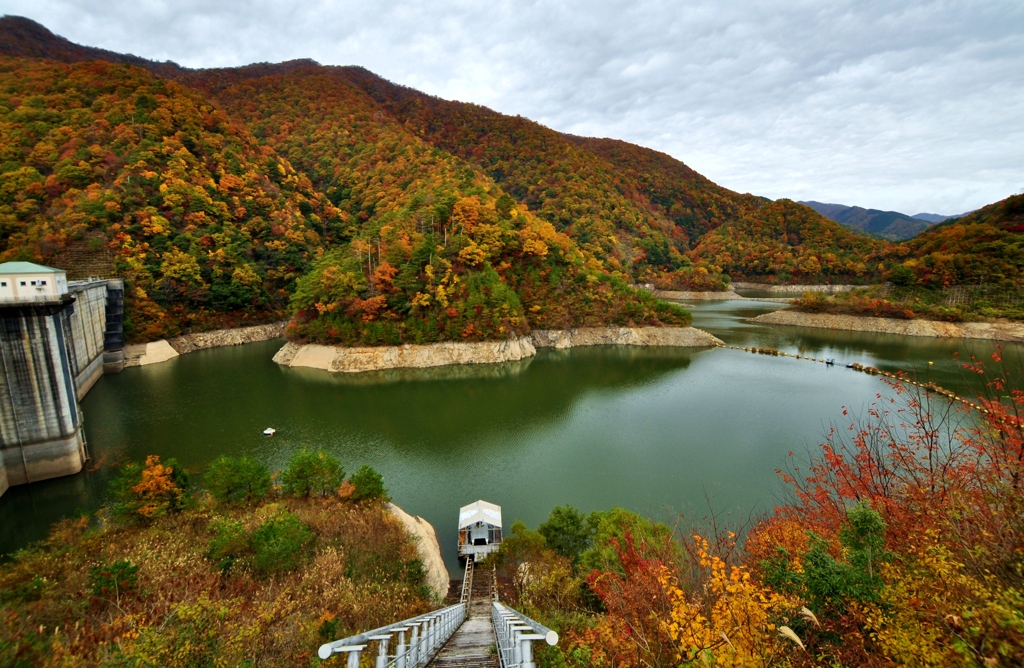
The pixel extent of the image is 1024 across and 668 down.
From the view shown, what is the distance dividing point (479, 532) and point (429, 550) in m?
1.86

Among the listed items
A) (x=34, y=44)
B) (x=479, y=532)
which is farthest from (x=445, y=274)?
(x=34, y=44)

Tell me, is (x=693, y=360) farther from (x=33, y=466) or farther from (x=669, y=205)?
(x=669, y=205)

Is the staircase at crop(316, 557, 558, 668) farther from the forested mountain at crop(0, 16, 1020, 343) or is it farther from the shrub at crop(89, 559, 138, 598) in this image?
the forested mountain at crop(0, 16, 1020, 343)

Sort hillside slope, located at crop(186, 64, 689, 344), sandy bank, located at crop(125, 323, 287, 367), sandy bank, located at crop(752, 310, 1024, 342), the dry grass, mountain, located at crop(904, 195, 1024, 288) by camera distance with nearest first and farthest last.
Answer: the dry grass < sandy bank, located at crop(125, 323, 287, 367) < hillside slope, located at crop(186, 64, 689, 344) < sandy bank, located at crop(752, 310, 1024, 342) < mountain, located at crop(904, 195, 1024, 288)

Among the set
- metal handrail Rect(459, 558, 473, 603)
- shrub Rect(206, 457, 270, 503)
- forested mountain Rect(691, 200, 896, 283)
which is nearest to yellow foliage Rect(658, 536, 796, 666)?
metal handrail Rect(459, 558, 473, 603)

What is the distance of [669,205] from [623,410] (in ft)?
345

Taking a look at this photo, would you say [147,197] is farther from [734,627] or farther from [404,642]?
[734,627]

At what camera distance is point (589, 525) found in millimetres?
11977

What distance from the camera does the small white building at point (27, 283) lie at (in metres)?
15.7

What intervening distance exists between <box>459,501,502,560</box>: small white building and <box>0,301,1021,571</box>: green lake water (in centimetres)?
62

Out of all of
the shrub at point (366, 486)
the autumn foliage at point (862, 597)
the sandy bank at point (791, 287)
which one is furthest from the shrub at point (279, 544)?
the sandy bank at point (791, 287)

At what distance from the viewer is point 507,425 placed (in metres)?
23.2

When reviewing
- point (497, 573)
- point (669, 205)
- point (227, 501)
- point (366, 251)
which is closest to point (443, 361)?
point (366, 251)

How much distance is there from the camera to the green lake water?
15688mm
